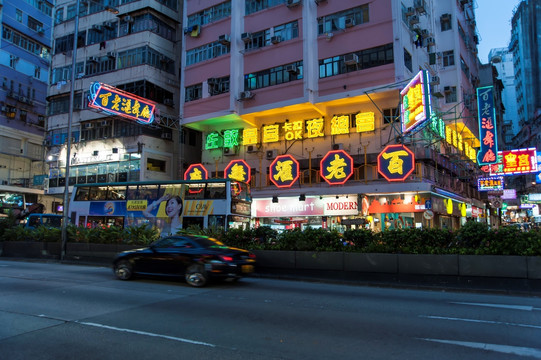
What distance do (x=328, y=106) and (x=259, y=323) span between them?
23.2 m

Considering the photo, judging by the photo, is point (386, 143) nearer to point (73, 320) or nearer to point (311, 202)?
point (311, 202)

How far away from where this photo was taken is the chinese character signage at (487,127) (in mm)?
25594

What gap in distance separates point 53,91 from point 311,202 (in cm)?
2928

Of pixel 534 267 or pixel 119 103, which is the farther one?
pixel 119 103

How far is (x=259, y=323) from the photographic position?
671 cm

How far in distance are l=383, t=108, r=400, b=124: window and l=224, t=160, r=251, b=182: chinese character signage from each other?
10.2m

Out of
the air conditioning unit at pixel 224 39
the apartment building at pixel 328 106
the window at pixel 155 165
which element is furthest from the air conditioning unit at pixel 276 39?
the window at pixel 155 165

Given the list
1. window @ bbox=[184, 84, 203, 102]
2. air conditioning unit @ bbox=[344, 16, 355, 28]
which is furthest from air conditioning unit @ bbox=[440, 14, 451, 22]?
window @ bbox=[184, 84, 203, 102]

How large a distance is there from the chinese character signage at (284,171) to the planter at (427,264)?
15499 mm

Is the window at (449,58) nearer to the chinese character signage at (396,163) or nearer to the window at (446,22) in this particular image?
the window at (446,22)

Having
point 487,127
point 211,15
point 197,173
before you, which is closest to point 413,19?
point 487,127

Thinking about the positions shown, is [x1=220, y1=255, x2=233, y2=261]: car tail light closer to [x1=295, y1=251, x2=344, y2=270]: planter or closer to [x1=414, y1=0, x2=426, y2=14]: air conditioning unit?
[x1=295, y1=251, x2=344, y2=270]: planter

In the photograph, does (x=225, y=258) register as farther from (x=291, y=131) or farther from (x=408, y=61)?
(x=408, y=61)

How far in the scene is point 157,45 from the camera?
36.1 metres
